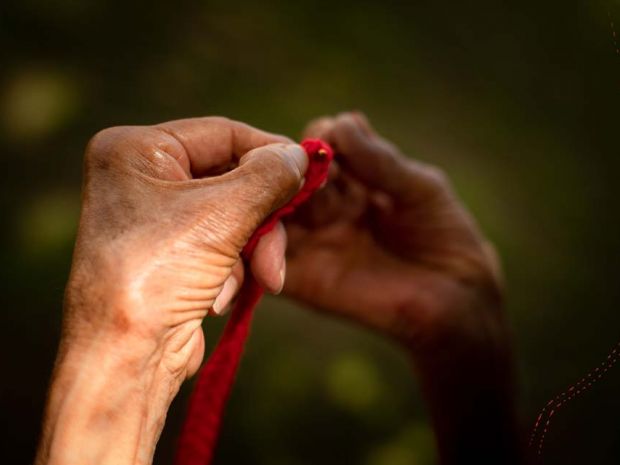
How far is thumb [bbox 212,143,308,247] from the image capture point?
70cm

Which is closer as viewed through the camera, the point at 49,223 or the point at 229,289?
the point at 229,289

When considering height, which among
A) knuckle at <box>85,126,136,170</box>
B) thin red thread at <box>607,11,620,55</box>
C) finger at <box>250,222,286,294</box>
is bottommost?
finger at <box>250,222,286,294</box>

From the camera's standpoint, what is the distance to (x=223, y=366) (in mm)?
886

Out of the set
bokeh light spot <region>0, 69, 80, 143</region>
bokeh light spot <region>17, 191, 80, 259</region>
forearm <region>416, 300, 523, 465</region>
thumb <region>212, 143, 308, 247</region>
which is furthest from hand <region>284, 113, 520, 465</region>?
bokeh light spot <region>0, 69, 80, 143</region>

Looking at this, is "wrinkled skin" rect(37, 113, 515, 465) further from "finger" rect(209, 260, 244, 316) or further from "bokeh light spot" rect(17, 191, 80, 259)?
"bokeh light spot" rect(17, 191, 80, 259)

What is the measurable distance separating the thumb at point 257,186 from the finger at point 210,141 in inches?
3.1

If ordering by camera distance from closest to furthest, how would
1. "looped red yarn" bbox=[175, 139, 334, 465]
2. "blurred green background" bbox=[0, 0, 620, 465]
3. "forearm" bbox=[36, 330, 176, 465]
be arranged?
"forearm" bbox=[36, 330, 176, 465]
"looped red yarn" bbox=[175, 139, 334, 465]
"blurred green background" bbox=[0, 0, 620, 465]

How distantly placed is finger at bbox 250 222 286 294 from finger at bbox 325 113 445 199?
0.30m

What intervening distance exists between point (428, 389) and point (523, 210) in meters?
0.77

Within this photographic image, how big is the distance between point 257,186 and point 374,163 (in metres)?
0.43

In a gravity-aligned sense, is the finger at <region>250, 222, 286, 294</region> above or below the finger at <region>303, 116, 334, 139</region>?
below

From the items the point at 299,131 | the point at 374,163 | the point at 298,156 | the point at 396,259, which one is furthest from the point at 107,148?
the point at 299,131

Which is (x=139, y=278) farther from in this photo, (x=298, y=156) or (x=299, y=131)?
(x=299, y=131)

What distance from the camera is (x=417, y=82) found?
1.71 meters
